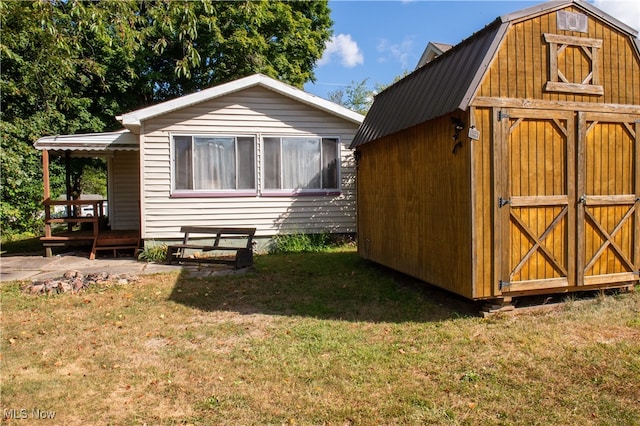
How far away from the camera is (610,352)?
3973 mm

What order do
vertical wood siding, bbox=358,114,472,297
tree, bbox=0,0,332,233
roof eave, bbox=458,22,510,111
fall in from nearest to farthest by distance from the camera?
roof eave, bbox=458,22,510,111 < vertical wood siding, bbox=358,114,472,297 < tree, bbox=0,0,332,233

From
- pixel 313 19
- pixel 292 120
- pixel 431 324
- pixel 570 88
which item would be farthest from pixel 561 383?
pixel 313 19

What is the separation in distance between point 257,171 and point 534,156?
22.3 feet

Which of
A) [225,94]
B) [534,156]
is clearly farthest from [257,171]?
[534,156]

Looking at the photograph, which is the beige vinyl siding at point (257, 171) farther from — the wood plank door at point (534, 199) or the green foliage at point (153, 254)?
the wood plank door at point (534, 199)

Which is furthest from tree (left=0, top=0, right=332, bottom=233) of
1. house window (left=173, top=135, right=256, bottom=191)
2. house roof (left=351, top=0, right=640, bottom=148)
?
house roof (left=351, top=0, right=640, bottom=148)

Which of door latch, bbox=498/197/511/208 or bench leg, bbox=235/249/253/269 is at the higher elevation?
door latch, bbox=498/197/511/208

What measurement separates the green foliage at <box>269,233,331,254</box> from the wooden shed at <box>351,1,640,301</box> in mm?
5004

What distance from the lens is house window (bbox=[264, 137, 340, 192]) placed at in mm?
10641

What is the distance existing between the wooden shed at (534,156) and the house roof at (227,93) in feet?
16.2

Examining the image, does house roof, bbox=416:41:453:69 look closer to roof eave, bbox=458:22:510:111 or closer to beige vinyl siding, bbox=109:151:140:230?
roof eave, bbox=458:22:510:111

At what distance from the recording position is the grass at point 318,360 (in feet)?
10.2

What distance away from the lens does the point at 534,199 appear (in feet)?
16.6

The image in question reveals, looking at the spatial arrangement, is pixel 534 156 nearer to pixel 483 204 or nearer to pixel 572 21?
pixel 483 204
